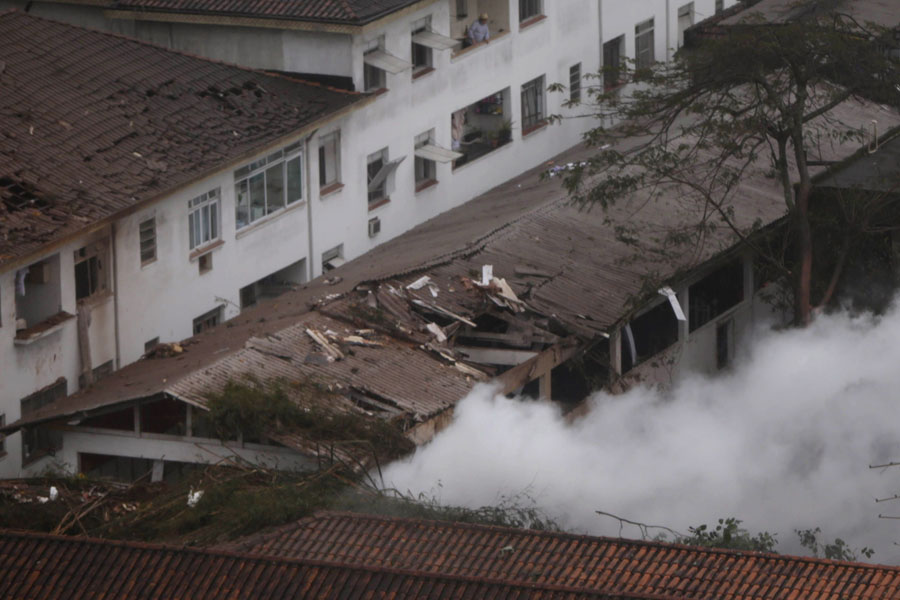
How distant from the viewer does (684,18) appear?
47531 mm

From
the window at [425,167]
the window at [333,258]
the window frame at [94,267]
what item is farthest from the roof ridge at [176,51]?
the window frame at [94,267]

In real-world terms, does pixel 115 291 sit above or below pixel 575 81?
above

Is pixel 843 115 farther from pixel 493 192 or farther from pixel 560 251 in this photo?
pixel 560 251

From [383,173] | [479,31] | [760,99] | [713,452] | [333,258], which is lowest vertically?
[713,452]

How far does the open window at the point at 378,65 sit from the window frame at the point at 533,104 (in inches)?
211

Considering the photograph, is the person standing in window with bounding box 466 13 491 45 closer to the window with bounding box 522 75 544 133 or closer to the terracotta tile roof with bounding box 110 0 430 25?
the window with bounding box 522 75 544 133

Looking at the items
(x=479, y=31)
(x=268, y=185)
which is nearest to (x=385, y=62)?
(x=268, y=185)

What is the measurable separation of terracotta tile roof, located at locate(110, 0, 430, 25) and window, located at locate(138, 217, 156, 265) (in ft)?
19.8

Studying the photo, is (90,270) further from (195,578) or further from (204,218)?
(195,578)

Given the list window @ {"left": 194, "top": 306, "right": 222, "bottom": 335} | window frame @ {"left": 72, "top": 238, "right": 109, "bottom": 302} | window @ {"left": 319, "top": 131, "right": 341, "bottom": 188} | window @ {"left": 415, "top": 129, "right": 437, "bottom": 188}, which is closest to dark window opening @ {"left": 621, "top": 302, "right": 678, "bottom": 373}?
window @ {"left": 319, "top": 131, "right": 341, "bottom": 188}

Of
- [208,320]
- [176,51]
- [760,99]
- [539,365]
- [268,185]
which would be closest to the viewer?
[539,365]

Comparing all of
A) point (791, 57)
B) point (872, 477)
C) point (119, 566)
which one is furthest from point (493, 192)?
point (119, 566)

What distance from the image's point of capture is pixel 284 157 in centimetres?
3322

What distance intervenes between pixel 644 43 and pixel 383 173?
1184cm
